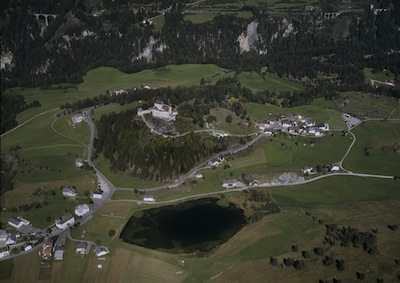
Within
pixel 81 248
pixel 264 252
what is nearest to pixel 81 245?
pixel 81 248

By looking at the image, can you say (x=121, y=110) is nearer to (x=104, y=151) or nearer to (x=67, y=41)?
(x=104, y=151)

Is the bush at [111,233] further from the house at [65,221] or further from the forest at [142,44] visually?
the forest at [142,44]

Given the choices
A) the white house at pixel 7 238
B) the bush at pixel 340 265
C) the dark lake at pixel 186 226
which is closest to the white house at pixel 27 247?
the white house at pixel 7 238

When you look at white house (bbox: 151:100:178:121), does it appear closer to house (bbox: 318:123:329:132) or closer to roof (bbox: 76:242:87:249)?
house (bbox: 318:123:329:132)

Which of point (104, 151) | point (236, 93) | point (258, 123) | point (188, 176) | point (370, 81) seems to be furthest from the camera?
point (370, 81)

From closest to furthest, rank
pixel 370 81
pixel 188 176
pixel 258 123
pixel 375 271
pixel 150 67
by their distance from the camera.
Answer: pixel 375 271 < pixel 188 176 < pixel 258 123 < pixel 370 81 < pixel 150 67

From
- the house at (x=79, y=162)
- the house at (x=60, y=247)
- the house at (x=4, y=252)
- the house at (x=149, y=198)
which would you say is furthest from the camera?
the house at (x=79, y=162)

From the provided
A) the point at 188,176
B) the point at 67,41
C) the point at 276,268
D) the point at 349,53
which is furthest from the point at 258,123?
the point at 67,41
